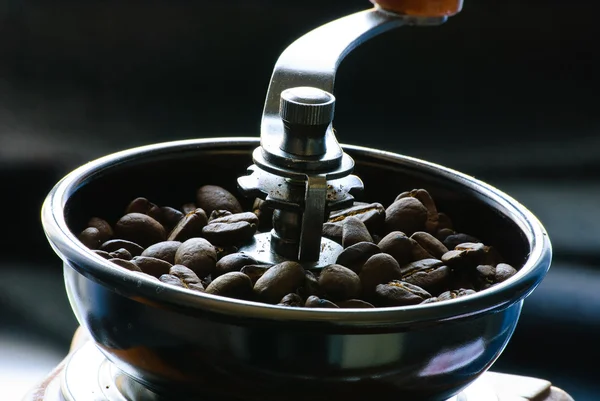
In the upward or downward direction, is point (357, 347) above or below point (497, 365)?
above

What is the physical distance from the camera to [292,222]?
0.62 meters

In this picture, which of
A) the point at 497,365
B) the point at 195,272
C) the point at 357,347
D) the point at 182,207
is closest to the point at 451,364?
the point at 357,347

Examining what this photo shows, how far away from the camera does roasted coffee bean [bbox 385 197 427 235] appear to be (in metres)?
0.66

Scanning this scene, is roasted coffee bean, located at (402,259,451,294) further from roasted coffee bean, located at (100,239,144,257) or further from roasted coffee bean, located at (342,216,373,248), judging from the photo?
roasted coffee bean, located at (100,239,144,257)

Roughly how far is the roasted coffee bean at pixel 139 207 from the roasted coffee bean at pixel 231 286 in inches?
5.5

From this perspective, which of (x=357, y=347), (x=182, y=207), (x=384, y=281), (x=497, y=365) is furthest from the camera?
(x=497, y=365)

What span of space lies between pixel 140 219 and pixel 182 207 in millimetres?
73

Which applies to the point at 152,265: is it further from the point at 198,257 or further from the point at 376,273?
the point at 376,273

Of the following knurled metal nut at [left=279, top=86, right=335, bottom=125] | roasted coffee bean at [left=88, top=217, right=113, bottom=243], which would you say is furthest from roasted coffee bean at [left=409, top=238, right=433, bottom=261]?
roasted coffee bean at [left=88, top=217, right=113, bottom=243]

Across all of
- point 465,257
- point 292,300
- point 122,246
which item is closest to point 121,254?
point 122,246

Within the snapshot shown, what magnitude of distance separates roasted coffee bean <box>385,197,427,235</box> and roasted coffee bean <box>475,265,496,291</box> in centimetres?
7

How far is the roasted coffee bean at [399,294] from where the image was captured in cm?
55

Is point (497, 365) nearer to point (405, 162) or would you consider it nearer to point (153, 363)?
point (405, 162)

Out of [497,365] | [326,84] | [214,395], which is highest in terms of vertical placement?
[326,84]
